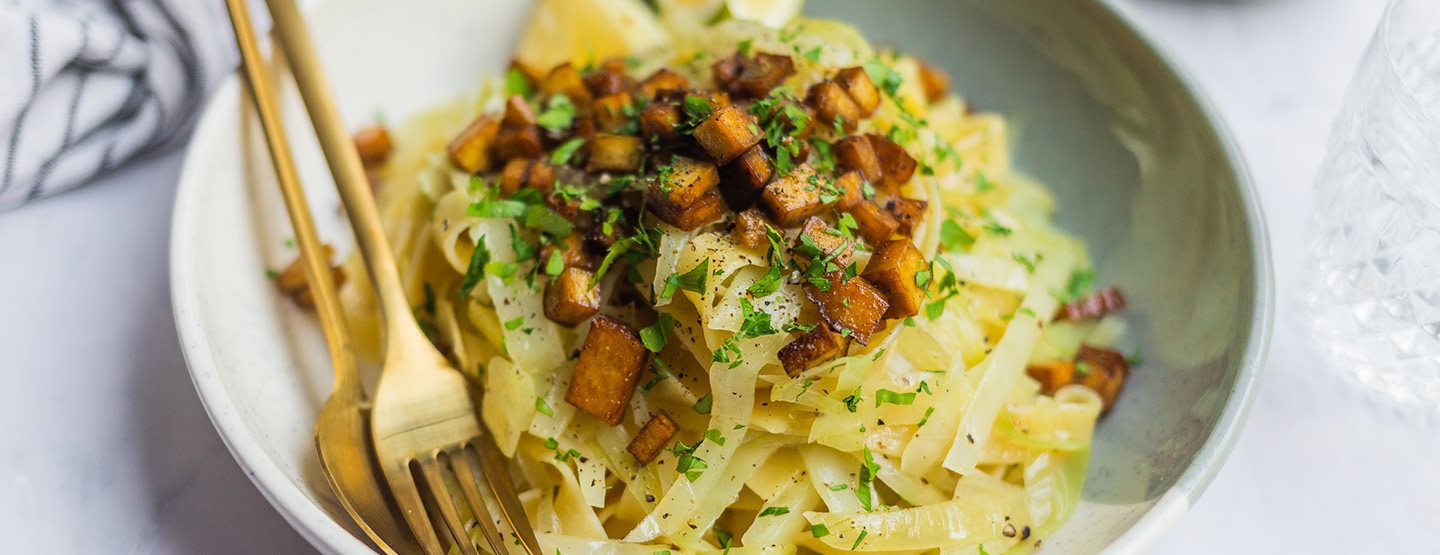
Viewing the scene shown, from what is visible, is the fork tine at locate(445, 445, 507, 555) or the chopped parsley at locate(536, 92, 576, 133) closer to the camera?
the fork tine at locate(445, 445, 507, 555)

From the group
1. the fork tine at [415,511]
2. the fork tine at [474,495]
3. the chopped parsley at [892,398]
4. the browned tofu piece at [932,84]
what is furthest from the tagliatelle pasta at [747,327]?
the browned tofu piece at [932,84]

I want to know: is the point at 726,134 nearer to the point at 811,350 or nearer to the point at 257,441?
the point at 811,350

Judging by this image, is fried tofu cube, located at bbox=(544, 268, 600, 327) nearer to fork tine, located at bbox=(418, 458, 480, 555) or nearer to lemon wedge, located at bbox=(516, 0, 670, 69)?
fork tine, located at bbox=(418, 458, 480, 555)

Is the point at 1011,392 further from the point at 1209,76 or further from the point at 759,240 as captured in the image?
the point at 1209,76

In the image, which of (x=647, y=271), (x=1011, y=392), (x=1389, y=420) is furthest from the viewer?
(x=1389, y=420)

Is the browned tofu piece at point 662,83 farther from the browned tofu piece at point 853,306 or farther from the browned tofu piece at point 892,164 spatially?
the browned tofu piece at point 853,306

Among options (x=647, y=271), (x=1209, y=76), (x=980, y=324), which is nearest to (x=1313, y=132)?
(x=1209, y=76)

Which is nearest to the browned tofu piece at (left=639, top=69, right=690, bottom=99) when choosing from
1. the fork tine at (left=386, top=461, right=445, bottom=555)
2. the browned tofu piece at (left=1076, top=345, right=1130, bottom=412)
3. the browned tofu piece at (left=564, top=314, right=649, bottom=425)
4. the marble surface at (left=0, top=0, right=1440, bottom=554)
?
the browned tofu piece at (left=564, top=314, right=649, bottom=425)
